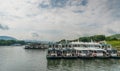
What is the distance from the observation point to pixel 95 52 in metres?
30.2

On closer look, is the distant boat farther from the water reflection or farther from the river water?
the water reflection

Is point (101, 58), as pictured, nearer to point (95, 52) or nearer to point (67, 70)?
point (95, 52)

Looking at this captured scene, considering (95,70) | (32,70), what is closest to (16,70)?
(32,70)

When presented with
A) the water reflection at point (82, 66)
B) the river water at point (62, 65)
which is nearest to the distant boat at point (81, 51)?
the river water at point (62, 65)

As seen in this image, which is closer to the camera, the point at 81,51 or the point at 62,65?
the point at 62,65

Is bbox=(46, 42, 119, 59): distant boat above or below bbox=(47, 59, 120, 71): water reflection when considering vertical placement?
above

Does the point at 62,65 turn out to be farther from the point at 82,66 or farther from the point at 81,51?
the point at 81,51

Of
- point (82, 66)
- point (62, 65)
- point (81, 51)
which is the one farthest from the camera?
point (81, 51)

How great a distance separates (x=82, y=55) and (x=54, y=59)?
12.8 feet

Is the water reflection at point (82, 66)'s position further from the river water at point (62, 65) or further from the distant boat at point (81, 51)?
the distant boat at point (81, 51)

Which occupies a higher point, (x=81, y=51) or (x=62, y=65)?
(x=81, y=51)

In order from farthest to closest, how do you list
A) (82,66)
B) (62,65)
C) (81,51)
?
(81,51) < (62,65) < (82,66)

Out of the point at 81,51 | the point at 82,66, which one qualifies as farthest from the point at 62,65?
the point at 81,51

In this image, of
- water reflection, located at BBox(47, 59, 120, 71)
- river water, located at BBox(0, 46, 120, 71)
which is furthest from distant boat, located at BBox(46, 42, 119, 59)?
water reflection, located at BBox(47, 59, 120, 71)
